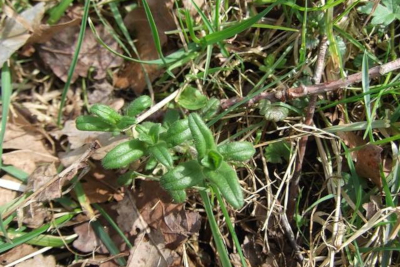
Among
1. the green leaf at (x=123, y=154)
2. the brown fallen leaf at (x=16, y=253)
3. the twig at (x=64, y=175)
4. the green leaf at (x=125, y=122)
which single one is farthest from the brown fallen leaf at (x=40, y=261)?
the green leaf at (x=125, y=122)

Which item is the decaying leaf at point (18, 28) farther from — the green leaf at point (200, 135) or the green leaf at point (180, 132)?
the green leaf at point (200, 135)

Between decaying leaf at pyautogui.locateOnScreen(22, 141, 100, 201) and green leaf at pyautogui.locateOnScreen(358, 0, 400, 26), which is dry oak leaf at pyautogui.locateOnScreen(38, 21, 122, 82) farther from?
green leaf at pyautogui.locateOnScreen(358, 0, 400, 26)

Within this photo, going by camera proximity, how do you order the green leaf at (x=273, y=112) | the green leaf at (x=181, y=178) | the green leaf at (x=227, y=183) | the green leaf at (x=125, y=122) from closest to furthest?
the green leaf at (x=227, y=183) → the green leaf at (x=181, y=178) → the green leaf at (x=125, y=122) → the green leaf at (x=273, y=112)

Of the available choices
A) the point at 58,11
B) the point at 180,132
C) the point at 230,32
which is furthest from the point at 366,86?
the point at 58,11

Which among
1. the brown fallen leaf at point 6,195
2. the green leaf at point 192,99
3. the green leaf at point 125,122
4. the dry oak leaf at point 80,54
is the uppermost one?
the dry oak leaf at point 80,54

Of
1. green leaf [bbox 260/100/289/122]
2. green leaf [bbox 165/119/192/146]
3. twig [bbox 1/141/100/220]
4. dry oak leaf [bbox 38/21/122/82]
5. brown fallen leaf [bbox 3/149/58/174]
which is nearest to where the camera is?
green leaf [bbox 165/119/192/146]

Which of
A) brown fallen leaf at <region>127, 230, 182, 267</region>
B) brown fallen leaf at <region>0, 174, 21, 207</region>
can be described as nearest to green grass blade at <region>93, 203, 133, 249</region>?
brown fallen leaf at <region>127, 230, 182, 267</region>

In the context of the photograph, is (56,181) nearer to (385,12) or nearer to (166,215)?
(166,215)
